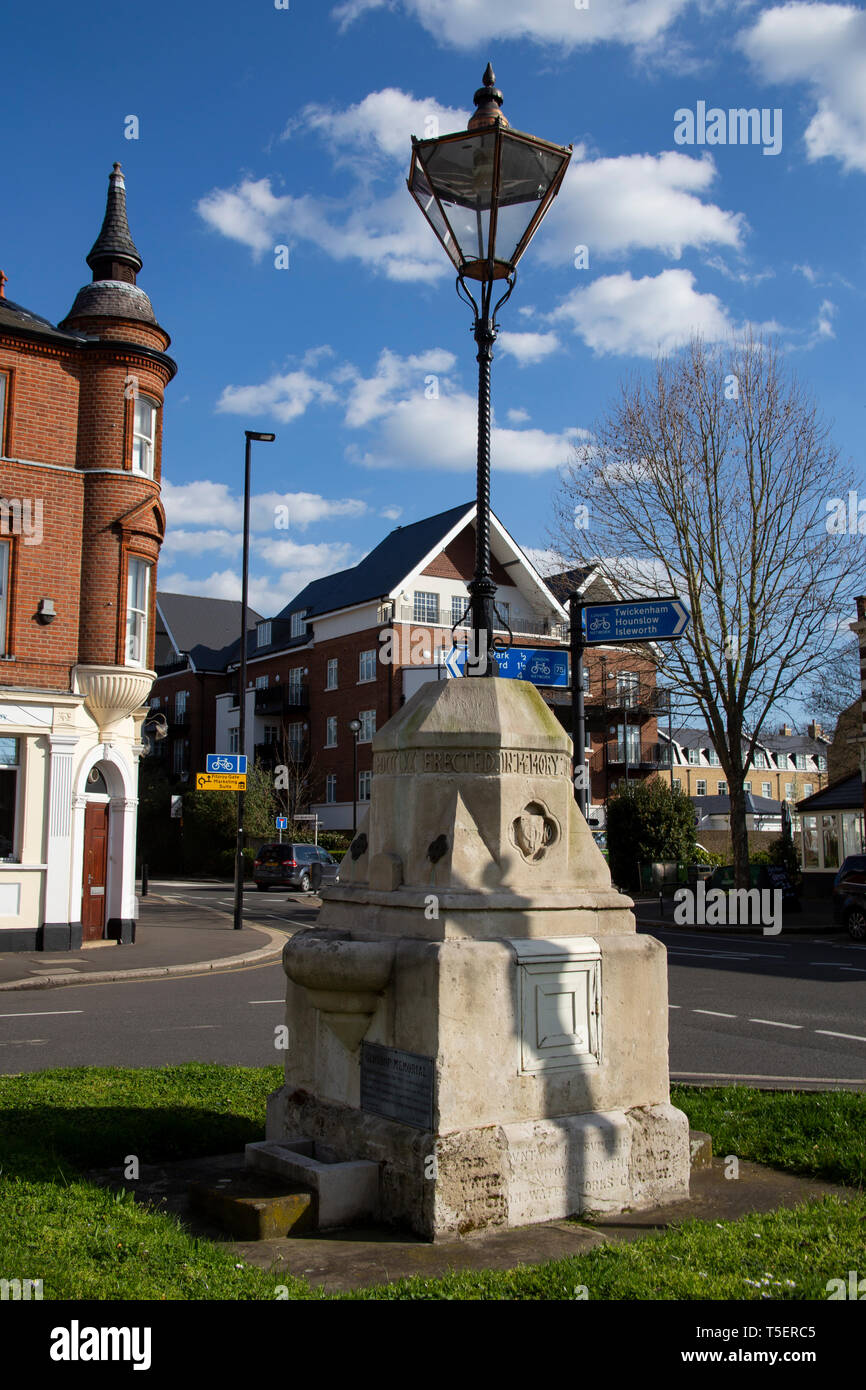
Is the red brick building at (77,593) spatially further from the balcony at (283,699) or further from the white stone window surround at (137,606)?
the balcony at (283,699)

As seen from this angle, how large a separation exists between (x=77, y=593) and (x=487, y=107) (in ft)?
49.2

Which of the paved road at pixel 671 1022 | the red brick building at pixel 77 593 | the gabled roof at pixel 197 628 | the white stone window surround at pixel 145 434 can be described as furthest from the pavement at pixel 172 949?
the gabled roof at pixel 197 628

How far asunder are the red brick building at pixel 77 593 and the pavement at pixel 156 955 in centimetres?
78

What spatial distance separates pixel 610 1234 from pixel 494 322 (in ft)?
14.2

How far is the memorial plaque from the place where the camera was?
4.50 m

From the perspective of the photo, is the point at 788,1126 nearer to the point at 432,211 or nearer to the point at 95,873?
the point at 432,211

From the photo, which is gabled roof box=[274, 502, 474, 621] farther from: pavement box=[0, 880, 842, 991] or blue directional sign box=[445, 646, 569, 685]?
blue directional sign box=[445, 646, 569, 685]

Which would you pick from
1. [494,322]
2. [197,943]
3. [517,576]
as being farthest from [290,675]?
[494,322]

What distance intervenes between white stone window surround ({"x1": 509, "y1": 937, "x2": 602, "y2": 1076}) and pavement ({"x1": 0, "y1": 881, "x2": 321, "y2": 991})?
1141cm

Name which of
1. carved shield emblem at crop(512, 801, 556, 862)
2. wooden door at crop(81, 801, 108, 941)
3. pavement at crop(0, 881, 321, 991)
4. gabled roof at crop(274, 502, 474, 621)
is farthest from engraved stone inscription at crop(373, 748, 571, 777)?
gabled roof at crop(274, 502, 474, 621)

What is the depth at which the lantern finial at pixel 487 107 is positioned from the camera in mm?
5348

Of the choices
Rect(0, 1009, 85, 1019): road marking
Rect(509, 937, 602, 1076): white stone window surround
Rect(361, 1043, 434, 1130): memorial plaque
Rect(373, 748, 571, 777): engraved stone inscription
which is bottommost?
Rect(0, 1009, 85, 1019): road marking
